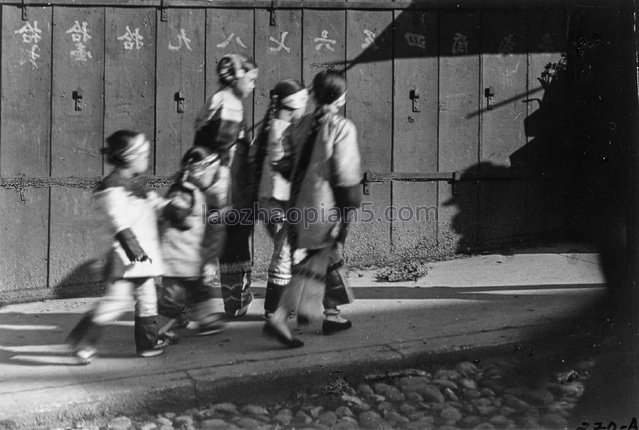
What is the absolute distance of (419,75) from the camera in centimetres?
622

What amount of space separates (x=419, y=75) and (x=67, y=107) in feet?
9.16

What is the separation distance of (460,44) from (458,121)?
634 mm

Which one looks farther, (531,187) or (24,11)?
(531,187)

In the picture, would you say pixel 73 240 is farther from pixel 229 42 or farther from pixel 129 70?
pixel 229 42

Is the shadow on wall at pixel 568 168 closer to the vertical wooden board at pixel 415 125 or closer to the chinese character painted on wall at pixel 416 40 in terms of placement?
the vertical wooden board at pixel 415 125

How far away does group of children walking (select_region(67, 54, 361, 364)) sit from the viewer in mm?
3873

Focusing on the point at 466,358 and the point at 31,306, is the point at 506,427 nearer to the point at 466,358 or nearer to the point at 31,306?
the point at 466,358

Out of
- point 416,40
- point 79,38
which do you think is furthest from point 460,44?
point 79,38

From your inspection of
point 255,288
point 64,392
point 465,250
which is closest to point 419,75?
point 465,250

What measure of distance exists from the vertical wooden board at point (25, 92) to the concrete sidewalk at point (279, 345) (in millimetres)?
1098

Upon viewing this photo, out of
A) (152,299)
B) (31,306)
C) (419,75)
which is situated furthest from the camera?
(419,75)

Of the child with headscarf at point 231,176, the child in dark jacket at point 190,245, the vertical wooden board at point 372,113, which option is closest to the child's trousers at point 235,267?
the child with headscarf at point 231,176

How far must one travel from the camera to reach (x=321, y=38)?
6.04m

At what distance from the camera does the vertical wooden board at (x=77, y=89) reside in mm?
5727
